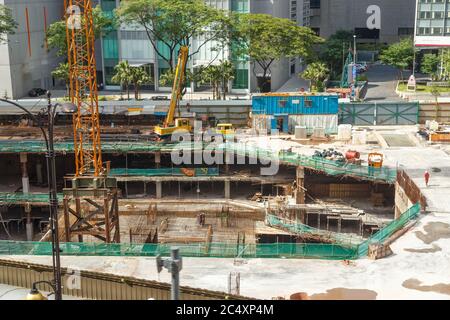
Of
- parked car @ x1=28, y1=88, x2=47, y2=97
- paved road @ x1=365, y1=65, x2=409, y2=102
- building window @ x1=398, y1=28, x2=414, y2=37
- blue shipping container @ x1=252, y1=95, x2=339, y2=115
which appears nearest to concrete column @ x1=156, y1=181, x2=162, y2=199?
blue shipping container @ x1=252, y1=95, x2=339, y2=115

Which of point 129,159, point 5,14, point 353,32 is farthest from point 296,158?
point 353,32

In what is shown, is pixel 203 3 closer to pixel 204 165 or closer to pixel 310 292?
pixel 204 165

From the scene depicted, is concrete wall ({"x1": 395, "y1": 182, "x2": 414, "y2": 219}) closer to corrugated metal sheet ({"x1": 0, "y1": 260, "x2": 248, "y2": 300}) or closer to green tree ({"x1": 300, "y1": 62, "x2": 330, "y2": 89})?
corrugated metal sheet ({"x1": 0, "y1": 260, "x2": 248, "y2": 300})

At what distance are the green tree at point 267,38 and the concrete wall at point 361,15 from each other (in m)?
51.6

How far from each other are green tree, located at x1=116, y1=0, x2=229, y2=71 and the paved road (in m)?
24.4

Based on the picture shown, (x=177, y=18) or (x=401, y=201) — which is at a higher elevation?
(x=177, y=18)

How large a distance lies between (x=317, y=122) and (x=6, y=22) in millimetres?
51046

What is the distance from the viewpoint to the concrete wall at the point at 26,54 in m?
102

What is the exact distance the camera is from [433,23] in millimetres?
104312

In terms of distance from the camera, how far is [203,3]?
326 ft

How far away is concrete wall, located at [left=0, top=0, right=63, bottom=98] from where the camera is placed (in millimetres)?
Answer: 102131

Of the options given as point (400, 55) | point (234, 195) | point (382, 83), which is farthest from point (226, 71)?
point (400, 55)

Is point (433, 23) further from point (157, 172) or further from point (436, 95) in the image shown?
point (157, 172)
